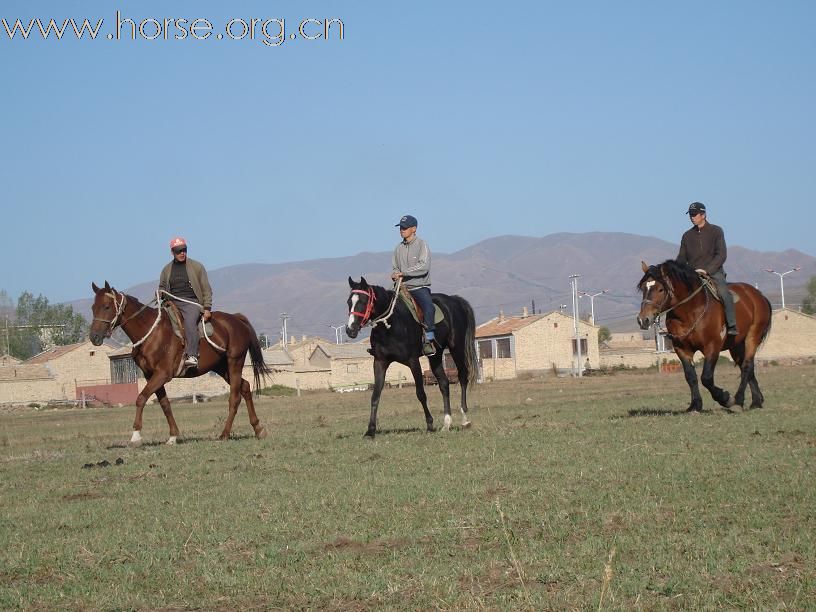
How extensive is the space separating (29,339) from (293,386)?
96179 mm

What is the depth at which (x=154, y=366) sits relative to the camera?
1778 centimetres

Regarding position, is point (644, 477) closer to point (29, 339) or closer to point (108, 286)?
point (108, 286)

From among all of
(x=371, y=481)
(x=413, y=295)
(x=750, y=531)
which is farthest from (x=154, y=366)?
(x=750, y=531)

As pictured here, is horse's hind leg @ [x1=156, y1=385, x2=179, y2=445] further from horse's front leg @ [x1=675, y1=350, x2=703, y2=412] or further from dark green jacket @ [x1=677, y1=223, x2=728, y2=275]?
dark green jacket @ [x1=677, y1=223, x2=728, y2=275]

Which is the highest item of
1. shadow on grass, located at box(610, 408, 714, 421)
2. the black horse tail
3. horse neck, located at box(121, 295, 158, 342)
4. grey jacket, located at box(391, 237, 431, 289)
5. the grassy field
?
grey jacket, located at box(391, 237, 431, 289)

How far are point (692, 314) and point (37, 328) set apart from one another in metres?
156

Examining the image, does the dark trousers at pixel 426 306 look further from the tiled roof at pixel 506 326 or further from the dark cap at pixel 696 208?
the tiled roof at pixel 506 326

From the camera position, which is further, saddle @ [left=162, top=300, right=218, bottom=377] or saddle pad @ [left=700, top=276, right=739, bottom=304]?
saddle @ [left=162, top=300, right=218, bottom=377]

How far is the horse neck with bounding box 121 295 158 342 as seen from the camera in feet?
57.8

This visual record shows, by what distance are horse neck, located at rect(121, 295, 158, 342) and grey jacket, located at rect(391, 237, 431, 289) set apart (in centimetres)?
442

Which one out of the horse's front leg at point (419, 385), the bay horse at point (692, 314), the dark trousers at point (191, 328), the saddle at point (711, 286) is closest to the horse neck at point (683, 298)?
the bay horse at point (692, 314)

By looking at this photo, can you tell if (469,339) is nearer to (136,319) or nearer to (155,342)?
(155,342)

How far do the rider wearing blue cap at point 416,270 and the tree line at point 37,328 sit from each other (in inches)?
5835

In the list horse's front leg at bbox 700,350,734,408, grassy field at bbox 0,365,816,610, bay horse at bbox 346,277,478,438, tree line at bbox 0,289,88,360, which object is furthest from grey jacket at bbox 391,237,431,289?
tree line at bbox 0,289,88,360
